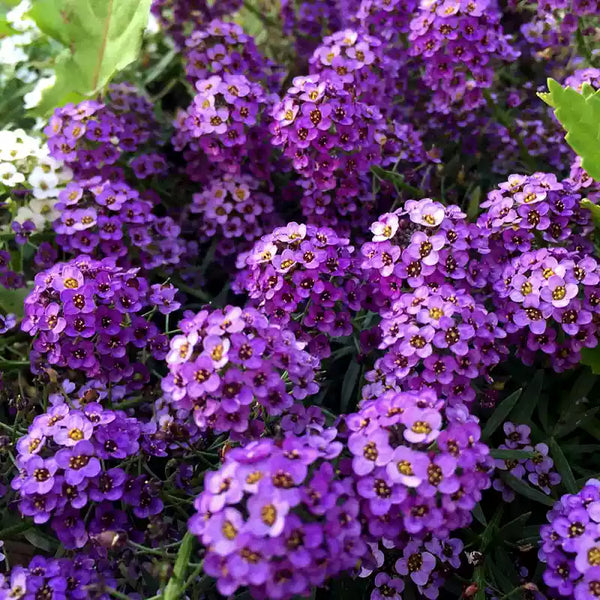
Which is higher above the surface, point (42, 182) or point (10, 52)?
point (10, 52)

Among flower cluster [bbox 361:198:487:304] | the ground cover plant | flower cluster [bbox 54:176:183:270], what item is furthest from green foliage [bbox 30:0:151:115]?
flower cluster [bbox 361:198:487:304]

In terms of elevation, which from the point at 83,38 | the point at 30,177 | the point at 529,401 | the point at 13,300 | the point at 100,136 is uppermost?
the point at 83,38

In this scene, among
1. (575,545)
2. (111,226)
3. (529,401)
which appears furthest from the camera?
(111,226)

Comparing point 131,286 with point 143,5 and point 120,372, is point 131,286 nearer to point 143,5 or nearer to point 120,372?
point 120,372

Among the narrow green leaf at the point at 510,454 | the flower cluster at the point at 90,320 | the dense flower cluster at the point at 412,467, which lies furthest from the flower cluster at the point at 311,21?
the dense flower cluster at the point at 412,467

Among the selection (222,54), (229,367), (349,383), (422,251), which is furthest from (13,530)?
(222,54)

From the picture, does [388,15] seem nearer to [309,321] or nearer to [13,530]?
[309,321]
